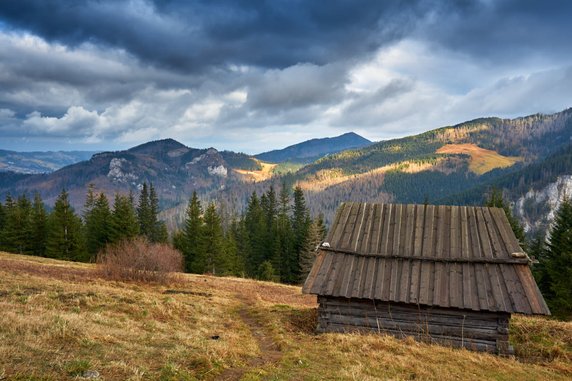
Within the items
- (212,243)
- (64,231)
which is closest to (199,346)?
(212,243)

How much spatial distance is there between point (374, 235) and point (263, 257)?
5501 centimetres

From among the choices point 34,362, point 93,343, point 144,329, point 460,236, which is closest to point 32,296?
point 144,329

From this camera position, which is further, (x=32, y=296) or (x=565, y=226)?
(x=565, y=226)

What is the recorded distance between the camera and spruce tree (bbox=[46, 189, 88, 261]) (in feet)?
183

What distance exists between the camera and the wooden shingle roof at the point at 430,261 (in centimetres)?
1667

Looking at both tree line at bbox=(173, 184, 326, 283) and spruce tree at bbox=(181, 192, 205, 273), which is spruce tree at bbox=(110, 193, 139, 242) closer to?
spruce tree at bbox=(181, 192, 205, 273)

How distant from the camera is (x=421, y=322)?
17.6 metres

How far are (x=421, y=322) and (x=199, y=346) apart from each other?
10.9 meters

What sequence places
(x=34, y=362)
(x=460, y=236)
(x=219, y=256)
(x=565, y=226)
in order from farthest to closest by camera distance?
(x=219, y=256), (x=565, y=226), (x=460, y=236), (x=34, y=362)

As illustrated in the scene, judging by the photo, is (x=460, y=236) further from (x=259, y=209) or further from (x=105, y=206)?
(x=259, y=209)

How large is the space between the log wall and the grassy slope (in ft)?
3.89

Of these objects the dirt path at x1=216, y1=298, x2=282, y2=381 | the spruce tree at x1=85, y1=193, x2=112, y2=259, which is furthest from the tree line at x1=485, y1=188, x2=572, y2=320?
the spruce tree at x1=85, y1=193, x2=112, y2=259

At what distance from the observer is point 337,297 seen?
18453 mm

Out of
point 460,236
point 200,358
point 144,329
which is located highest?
point 460,236
